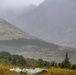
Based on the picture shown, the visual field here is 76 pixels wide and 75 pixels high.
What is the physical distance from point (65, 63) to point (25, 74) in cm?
1942

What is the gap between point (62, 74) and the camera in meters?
17.2

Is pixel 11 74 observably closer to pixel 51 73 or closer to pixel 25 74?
pixel 25 74

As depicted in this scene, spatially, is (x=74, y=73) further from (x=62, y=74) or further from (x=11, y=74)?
(x=11, y=74)

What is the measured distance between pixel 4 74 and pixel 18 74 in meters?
0.87

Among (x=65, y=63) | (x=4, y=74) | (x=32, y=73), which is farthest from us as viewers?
(x=65, y=63)

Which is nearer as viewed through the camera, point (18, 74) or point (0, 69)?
point (18, 74)

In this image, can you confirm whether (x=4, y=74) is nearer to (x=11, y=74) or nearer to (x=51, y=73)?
(x=11, y=74)

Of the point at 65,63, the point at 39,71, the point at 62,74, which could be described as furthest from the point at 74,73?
the point at 65,63

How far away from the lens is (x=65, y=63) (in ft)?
117

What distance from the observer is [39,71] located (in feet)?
57.5

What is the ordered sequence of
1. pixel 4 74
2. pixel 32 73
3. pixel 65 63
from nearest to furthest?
pixel 4 74, pixel 32 73, pixel 65 63

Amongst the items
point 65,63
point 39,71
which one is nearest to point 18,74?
point 39,71

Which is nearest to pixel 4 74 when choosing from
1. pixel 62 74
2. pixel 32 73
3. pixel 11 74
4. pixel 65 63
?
pixel 11 74

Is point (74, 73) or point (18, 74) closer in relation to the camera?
point (18, 74)
